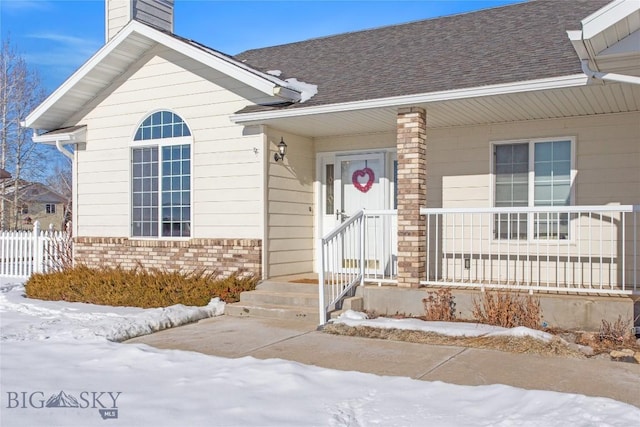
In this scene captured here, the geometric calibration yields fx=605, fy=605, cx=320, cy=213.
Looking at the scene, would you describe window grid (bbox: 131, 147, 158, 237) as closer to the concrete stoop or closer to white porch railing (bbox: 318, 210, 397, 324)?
the concrete stoop

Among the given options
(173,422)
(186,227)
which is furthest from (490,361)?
(186,227)

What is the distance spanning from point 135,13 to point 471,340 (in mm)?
9336

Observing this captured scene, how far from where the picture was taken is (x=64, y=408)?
4.68 metres

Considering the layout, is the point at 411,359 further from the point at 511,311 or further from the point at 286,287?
the point at 286,287

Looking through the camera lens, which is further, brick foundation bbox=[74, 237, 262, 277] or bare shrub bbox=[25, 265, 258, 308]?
brick foundation bbox=[74, 237, 262, 277]

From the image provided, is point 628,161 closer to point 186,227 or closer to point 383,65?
point 383,65

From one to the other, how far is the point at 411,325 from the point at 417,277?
1.11m

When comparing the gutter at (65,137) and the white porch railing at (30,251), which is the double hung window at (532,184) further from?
the white porch railing at (30,251)

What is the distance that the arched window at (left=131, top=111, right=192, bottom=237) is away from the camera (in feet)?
34.7

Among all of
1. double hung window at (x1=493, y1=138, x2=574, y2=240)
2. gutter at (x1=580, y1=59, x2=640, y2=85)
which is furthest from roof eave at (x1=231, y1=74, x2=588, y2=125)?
double hung window at (x1=493, y1=138, x2=574, y2=240)

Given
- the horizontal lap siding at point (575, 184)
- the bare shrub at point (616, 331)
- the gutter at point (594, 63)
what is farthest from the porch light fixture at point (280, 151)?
the bare shrub at point (616, 331)

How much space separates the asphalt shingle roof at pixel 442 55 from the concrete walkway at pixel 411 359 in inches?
135

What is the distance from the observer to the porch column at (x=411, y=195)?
327 inches

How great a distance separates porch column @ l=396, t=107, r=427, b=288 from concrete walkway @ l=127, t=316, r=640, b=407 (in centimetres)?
155
